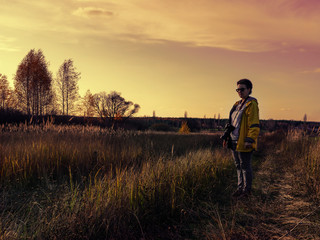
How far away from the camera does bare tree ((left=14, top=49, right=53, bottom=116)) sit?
32.6 metres

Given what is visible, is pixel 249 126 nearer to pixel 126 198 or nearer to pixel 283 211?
pixel 283 211

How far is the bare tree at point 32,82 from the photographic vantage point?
1282 inches

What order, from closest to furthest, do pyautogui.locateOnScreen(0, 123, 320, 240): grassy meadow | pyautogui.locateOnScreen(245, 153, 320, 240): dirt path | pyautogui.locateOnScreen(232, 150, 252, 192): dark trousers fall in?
pyautogui.locateOnScreen(0, 123, 320, 240): grassy meadow, pyautogui.locateOnScreen(245, 153, 320, 240): dirt path, pyautogui.locateOnScreen(232, 150, 252, 192): dark trousers

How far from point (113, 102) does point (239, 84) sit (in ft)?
101

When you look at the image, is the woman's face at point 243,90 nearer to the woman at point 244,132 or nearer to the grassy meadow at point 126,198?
the woman at point 244,132

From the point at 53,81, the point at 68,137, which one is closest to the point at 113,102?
the point at 53,81

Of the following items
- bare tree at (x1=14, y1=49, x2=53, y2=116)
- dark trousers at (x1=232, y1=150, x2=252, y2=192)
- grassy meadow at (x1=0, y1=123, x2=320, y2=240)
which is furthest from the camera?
bare tree at (x1=14, y1=49, x2=53, y2=116)

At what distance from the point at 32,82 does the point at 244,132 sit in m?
33.3

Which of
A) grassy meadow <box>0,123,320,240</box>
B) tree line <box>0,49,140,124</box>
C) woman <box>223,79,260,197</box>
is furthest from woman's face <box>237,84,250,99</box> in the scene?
tree line <box>0,49,140,124</box>

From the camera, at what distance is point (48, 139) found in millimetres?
7828

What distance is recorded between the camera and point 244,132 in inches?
194

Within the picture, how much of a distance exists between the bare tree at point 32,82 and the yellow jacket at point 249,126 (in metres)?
31.8

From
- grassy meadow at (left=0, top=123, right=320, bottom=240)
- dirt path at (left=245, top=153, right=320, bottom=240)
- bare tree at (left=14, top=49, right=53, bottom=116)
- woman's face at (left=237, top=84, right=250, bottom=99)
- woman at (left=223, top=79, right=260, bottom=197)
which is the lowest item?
dirt path at (left=245, top=153, right=320, bottom=240)

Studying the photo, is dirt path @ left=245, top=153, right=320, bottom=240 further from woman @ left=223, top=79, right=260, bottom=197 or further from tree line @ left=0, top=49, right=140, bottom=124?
tree line @ left=0, top=49, right=140, bottom=124
